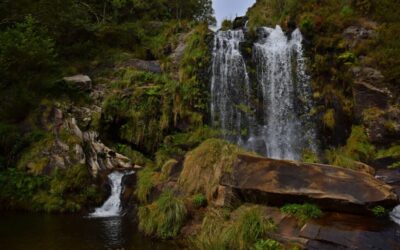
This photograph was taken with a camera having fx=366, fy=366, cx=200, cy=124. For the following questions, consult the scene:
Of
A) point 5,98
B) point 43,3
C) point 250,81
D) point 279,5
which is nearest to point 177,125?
point 250,81

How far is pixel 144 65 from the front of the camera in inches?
717

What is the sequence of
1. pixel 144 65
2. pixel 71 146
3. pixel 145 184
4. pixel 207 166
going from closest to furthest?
pixel 207 166, pixel 145 184, pixel 71 146, pixel 144 65

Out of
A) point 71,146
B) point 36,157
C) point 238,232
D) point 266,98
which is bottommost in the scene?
point 238,232

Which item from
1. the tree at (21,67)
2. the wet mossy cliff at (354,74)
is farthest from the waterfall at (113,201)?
the wet mossy cliff at (354,74)

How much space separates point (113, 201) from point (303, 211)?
21.0 ft

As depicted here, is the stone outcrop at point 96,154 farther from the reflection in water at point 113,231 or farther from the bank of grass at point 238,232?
the bank of grass at point 238,232

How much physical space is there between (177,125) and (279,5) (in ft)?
40.8

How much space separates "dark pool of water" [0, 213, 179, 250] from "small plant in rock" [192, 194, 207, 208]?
50.6 inches

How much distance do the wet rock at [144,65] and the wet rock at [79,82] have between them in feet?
6.95

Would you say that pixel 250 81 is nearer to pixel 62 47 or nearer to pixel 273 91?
pixel 273 91

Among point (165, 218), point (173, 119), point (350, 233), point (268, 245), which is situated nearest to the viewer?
point (268, 245)

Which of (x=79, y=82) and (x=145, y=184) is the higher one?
(x=79, y=82)

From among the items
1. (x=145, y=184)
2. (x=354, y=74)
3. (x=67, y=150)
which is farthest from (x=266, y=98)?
(x=67, y=150)

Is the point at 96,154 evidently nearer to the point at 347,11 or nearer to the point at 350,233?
the point at 350,233
